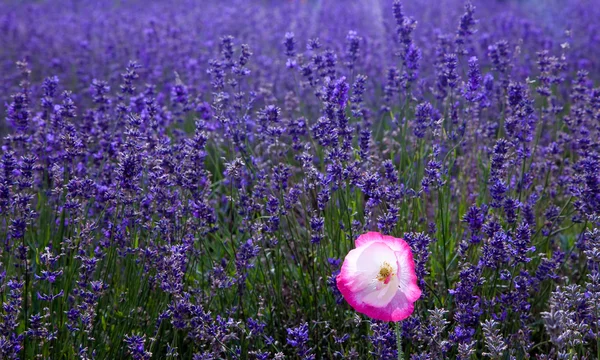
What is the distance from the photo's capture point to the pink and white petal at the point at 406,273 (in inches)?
67.2

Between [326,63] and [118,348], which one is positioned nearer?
[118,348]

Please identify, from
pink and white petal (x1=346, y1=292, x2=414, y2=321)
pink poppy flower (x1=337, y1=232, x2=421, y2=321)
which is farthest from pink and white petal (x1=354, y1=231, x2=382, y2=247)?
pink and white petal (x1=346, y1=292, x2=414, y2=321)

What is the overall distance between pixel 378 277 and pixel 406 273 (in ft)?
0.24

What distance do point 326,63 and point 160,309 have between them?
1233 mm

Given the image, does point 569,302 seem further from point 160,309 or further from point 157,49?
point 157,49

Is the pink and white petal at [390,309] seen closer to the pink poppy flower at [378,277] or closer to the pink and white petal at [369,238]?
the pink poppy flower at [378,277]

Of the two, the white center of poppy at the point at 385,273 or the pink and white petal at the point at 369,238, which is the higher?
the pink and white petal at the point at 369,238

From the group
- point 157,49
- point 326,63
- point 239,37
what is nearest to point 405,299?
point 326,63

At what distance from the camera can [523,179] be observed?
8.89 feet

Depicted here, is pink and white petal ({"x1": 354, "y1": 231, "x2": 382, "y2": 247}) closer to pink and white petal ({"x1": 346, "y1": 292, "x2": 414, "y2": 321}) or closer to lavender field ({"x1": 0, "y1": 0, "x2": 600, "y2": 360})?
lavender field ({"x1": 0, "y1": 0, "x2": 600, "y2": 360})

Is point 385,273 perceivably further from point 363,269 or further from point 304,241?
point 304,241

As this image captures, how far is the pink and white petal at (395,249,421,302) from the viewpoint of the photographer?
171cm

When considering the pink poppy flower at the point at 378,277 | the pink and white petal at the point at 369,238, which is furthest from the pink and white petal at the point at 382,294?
the pink and white petal at the point at 369,238

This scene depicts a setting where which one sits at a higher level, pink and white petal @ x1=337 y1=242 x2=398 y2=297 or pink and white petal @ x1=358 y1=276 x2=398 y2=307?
pink and white petal @ x1=337 y1=242 x2=398 y2=297
